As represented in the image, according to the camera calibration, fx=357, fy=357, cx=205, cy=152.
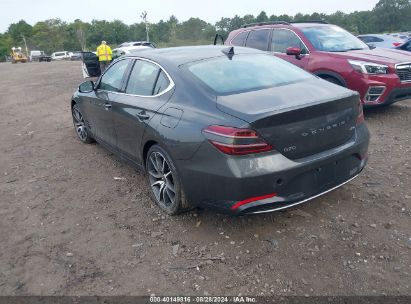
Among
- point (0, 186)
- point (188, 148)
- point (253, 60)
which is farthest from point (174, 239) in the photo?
point (0, 186)

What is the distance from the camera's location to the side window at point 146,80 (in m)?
3.69

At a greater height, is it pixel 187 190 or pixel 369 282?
pixel 187 190

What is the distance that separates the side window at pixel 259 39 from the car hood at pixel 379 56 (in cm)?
179

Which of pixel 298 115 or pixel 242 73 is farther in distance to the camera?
pixel 242 73

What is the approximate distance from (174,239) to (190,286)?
659mm

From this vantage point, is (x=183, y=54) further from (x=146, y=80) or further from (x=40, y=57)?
(x=40, y=57)

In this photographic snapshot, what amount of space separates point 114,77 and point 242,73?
192 centimetres

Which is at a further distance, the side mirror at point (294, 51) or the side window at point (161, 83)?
Result: the side mirror at point (294, 51)

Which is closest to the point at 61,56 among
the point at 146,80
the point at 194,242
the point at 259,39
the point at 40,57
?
the point at 40,57

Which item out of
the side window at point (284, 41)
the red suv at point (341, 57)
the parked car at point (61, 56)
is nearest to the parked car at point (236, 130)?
the red suv at point (341, 57)

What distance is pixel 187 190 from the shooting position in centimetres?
323

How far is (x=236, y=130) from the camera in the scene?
2.77 m

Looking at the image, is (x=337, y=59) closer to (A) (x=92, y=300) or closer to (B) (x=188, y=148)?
(B) (x=188, y=148)

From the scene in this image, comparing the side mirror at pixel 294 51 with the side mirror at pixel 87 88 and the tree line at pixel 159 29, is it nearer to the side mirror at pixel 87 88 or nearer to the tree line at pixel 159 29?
the side mirror at pixel 87 88
